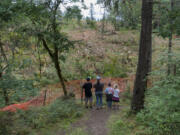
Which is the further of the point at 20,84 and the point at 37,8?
the point at 37,8

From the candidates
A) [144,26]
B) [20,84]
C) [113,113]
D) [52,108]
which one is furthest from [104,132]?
[144,26]

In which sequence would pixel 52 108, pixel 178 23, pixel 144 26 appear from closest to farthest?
pixel 178 23 < pixel 144 26 < pixel 52 108

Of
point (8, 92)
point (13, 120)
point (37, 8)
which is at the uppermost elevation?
point (37, 8)

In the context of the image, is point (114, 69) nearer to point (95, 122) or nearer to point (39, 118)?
point (95, 122)

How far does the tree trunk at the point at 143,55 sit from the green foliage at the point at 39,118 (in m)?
2.79

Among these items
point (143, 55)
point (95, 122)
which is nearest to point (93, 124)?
point (95, 122)

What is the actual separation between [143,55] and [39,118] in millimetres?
4785

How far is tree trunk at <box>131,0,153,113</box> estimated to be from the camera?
683 cm

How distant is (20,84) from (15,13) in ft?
6.07

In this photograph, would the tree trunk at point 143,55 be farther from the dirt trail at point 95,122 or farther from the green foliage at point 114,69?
the green foliage at point 114,69

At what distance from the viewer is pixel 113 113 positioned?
8.72 m

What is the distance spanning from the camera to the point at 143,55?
7059 mm

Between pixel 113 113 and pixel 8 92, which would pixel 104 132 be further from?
pixel 8 92

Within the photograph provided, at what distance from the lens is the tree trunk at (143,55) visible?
6832 millimetres
